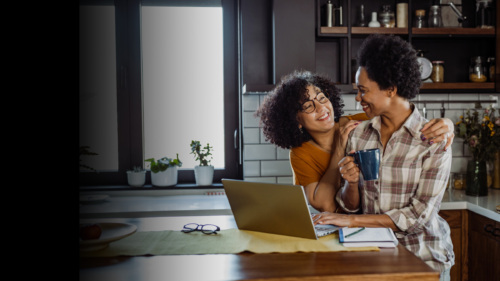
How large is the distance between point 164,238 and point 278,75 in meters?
1.56

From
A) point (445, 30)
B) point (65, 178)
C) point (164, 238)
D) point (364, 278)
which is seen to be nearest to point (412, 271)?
point (364, 278)

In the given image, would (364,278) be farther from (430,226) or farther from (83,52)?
(83,52)

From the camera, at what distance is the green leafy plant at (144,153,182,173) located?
311cm

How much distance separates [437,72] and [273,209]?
2.14 metres

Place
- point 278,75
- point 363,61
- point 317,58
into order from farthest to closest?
point 317,58
point 278,75
point 363,61

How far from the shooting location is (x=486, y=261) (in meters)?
2.45

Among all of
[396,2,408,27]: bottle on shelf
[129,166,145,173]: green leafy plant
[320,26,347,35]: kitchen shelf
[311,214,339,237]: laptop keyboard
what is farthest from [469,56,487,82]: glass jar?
[129,166,145,173]: green leafy plant

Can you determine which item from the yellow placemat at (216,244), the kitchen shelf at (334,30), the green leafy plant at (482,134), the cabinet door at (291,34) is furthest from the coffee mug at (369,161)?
the green leafy plant at (482,134)

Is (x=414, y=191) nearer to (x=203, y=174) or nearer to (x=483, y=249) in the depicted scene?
(x=483, y=249)

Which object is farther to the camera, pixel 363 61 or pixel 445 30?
pixel 445 30

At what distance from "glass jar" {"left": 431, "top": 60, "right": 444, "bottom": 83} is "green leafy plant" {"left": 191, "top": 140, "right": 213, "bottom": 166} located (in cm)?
167

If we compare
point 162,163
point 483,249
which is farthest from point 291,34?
point 483,249

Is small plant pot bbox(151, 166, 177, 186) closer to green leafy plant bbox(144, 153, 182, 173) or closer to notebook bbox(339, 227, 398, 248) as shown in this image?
green leafy plant bbox(144, 153, 182, 173)

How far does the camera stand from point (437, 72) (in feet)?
9.79
